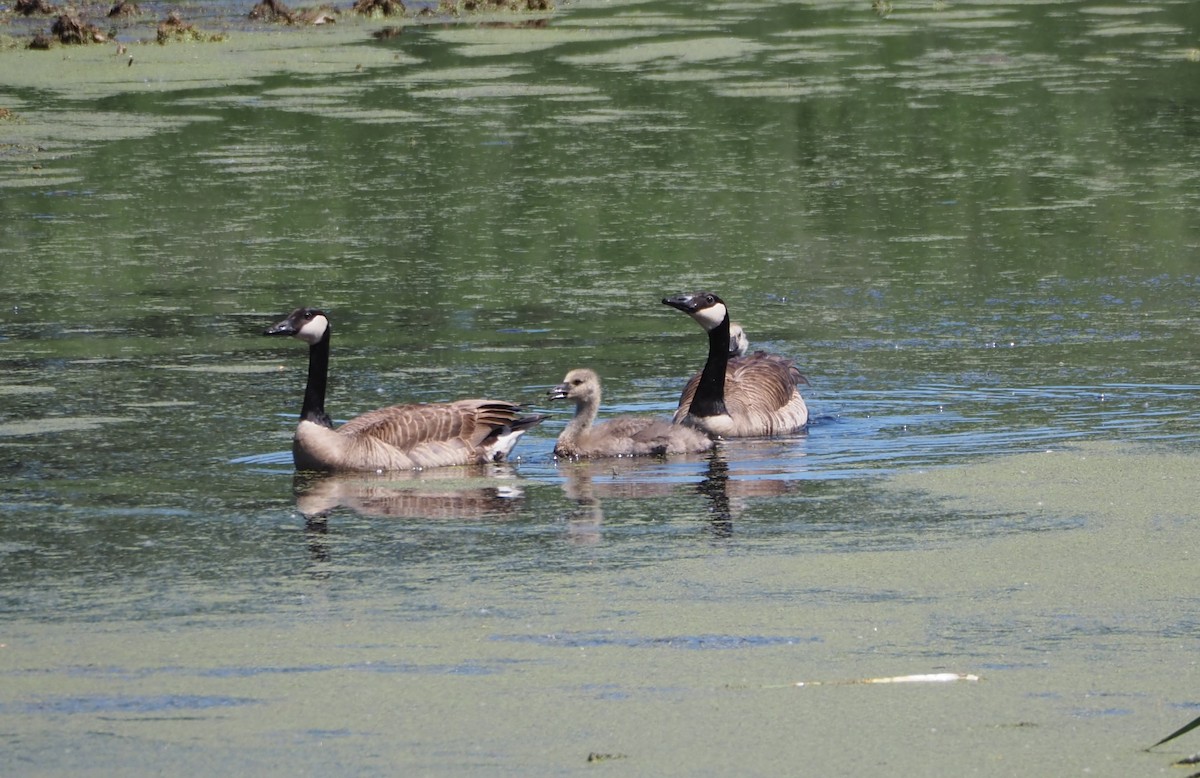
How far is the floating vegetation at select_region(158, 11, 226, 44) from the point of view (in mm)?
21625

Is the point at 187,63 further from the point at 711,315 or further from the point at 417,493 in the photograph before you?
the point at 417,493

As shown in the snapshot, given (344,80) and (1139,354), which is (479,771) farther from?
(344,80)

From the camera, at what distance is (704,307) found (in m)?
8.86

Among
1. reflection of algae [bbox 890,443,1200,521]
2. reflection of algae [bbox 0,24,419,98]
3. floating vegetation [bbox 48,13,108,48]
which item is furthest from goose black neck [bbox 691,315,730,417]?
floating vegetation [bbox 48,13,108,48]

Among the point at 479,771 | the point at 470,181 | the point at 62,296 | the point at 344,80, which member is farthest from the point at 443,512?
the point at 344,80

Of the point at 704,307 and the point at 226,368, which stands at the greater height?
the point at 704,307

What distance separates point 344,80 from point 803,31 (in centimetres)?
592

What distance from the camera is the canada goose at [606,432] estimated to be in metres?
8.10

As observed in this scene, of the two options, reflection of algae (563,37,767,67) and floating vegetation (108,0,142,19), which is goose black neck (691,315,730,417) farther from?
floating vegetation (108,0,142,19)

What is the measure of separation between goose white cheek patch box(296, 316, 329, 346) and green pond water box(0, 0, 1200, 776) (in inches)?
16.4

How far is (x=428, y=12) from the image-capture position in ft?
80.3

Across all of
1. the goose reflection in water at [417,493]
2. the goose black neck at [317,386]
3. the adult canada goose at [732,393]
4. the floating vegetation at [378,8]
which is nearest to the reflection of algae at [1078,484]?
the adult canada goose at [732,393]

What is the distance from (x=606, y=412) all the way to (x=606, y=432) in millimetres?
629

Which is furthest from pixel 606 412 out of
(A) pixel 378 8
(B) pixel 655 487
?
(A) pixel 378 8
